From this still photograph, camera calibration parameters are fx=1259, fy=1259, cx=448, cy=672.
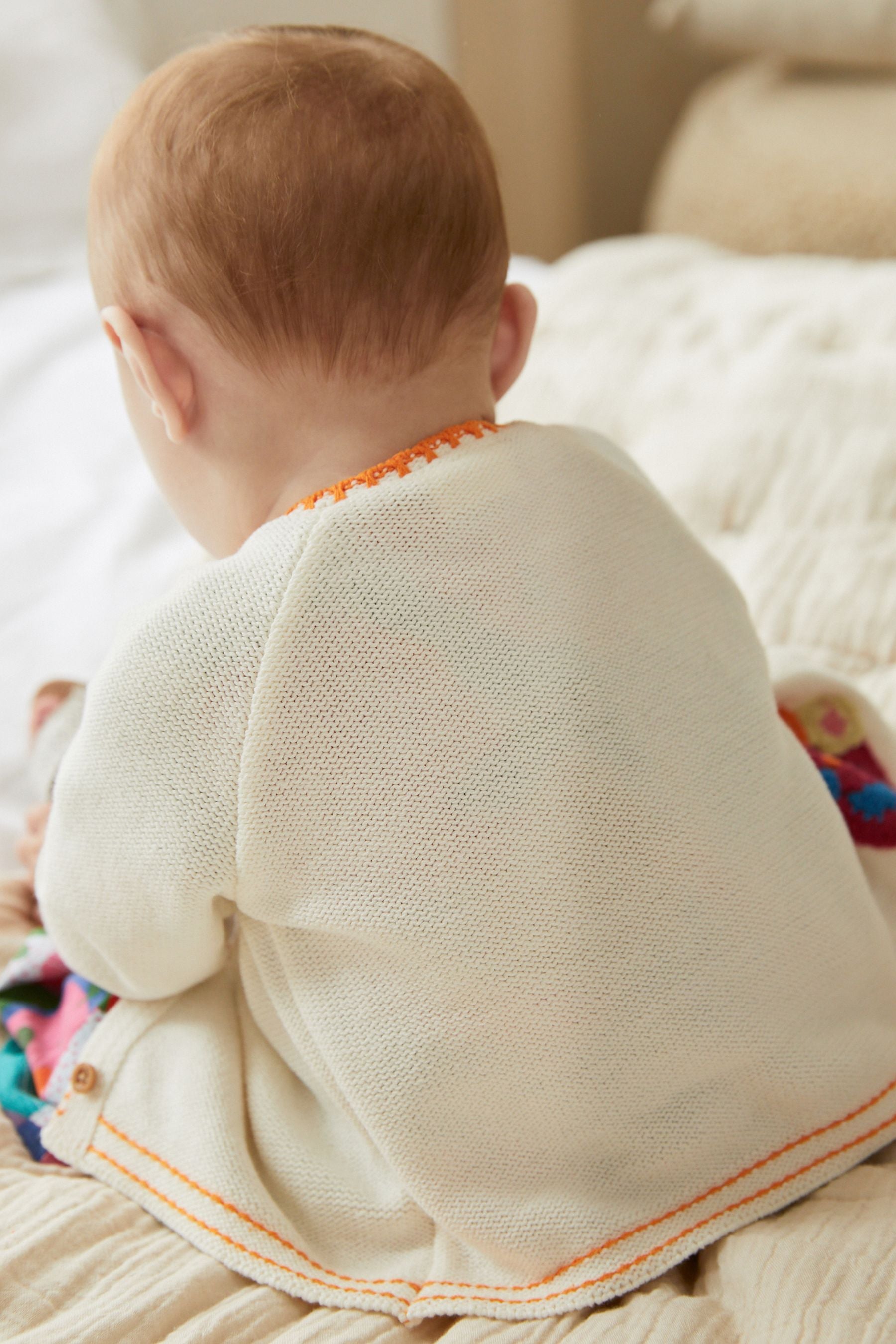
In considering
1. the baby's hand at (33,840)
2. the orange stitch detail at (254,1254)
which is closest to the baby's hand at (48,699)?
the baby's hand at (33,840)

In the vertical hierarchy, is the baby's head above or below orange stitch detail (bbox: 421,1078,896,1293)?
above

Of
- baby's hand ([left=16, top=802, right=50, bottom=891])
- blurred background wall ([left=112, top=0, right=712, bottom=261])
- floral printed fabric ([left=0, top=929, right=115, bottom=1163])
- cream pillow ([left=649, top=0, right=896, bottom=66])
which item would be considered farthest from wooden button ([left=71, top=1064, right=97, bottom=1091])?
cream pillow ([left=649, top=0, right=896, bottom=66])

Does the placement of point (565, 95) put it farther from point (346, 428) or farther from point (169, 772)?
point (169, 772)

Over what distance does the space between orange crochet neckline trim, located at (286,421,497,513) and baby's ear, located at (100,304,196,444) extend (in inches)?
3.0

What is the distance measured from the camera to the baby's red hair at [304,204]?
603 millimetres

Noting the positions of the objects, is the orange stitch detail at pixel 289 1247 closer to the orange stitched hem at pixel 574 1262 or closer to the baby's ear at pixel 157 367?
the orange stitched hem at pixel 574 1262

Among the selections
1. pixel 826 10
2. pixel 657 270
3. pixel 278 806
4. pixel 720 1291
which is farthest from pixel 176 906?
pixel 826 10

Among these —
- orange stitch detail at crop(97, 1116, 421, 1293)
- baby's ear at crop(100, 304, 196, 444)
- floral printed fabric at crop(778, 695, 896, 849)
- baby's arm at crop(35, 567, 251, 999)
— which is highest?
baby's ear at crop(100, 304, 196, 444)

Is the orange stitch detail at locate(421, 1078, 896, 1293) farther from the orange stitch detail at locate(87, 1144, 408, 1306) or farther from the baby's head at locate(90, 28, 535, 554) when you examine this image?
the baby's head at locate(90, 28, 535, 554)

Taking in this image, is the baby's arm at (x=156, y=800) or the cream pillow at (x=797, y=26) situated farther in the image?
the cream pillow at (x=797, y=26)

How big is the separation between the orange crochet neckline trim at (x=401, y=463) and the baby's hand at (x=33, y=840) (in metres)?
0.35

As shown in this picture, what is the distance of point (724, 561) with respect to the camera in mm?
1063

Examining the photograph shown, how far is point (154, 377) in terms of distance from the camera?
64cm

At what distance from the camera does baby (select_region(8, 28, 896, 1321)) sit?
584 mm
